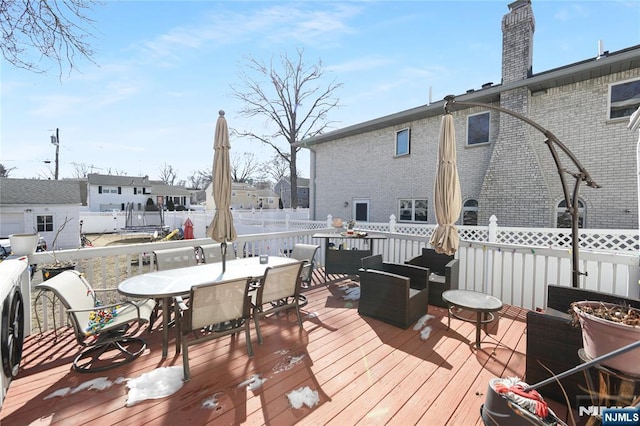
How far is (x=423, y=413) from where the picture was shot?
82.7 inches

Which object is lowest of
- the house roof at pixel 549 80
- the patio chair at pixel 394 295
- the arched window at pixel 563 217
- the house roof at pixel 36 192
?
the patio chair at pixel 394 295

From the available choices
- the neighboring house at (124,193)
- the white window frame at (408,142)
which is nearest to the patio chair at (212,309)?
the white window frame at (408,142)

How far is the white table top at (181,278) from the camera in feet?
9.04

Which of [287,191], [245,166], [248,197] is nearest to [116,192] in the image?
[248,197]

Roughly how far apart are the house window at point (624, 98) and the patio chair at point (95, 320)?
1101 cm

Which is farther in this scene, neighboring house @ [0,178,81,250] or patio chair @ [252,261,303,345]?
neighboring house @ [0,178,81,250]

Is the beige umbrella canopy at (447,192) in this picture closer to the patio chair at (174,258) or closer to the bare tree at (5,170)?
the patio chair at (174,258)

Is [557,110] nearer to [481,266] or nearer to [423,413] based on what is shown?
[481,266]

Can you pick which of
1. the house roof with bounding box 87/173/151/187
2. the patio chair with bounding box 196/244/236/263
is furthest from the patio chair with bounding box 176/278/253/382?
the house roof with bounding box 87/173/151/187

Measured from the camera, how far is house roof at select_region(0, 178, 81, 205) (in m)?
16.2

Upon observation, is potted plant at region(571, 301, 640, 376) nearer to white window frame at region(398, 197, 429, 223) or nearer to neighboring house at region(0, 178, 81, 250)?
white window frame at region(398, 197, 429, 223)

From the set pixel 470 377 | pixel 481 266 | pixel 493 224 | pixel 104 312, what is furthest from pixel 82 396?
pixel 493 224

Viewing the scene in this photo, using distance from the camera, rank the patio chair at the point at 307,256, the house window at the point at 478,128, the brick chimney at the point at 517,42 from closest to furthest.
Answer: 1. the patio chair at the point at 307,256
2. the brick chimney at the point at 517,42
3. the house window at the point at 478,128

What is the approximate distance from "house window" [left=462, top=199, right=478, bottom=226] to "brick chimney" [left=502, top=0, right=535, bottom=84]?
3.97 m
